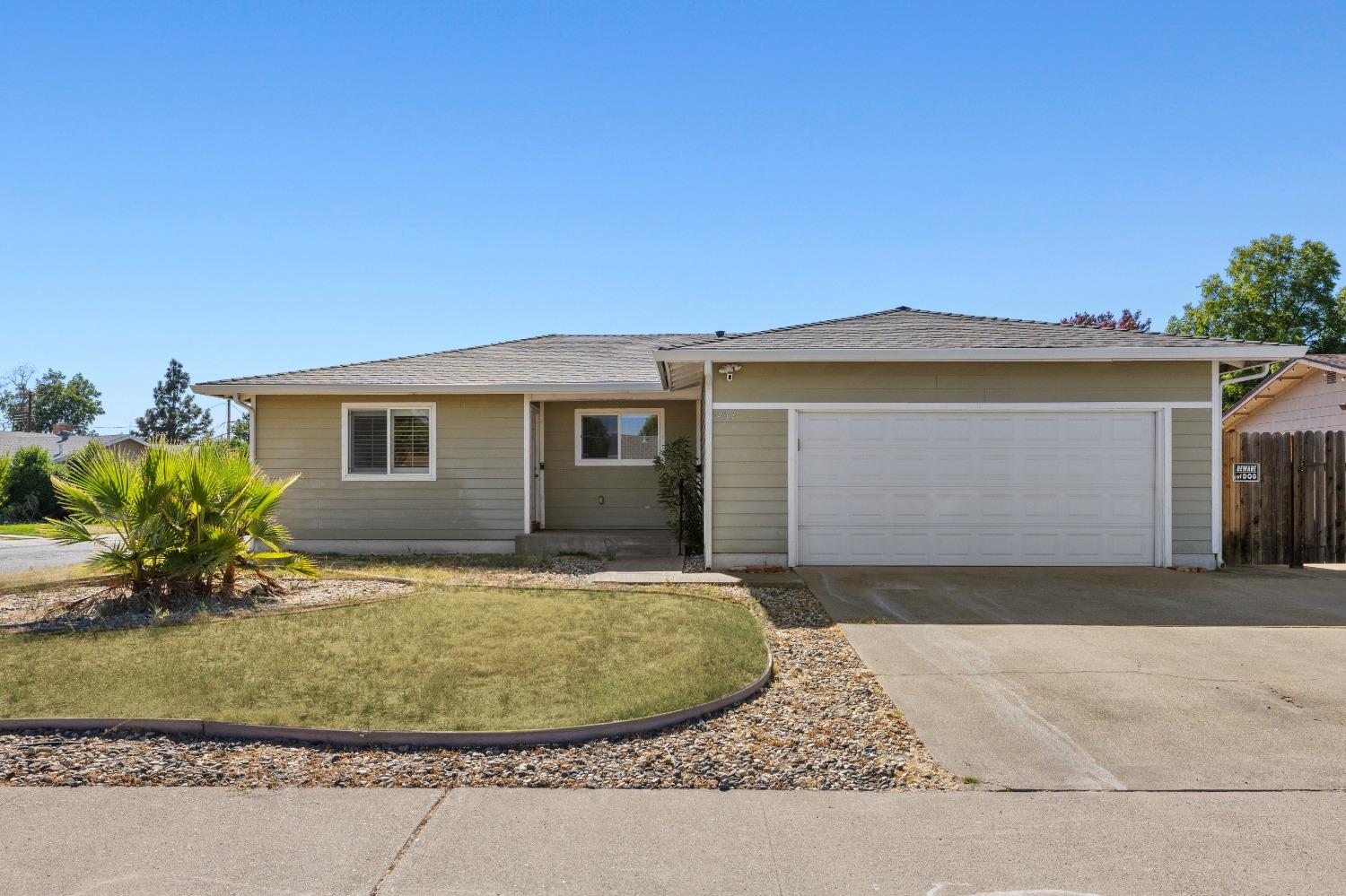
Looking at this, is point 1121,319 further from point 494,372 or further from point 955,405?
point 494,372

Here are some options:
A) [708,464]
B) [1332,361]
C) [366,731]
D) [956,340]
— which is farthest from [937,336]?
[1332,361]

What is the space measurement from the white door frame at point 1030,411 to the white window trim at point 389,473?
4.90 m

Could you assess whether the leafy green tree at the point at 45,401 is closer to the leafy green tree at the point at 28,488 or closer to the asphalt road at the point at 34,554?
the leafy green tree at the point at 28,488

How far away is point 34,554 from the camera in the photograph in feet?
45.1

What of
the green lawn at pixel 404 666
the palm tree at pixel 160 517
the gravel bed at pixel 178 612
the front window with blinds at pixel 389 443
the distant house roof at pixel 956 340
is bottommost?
the gravel bed at pixel 178 612

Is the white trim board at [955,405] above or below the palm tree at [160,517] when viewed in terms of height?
above

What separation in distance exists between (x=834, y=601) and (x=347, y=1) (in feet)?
32.2

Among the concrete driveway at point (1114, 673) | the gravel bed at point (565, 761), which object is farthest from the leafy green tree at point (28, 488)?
the concrete driveway at point (1114, 673)

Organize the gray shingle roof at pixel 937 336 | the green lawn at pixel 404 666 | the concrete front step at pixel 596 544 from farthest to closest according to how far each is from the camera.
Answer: the concrete front step at pixel 596 544 < the gray shingle roof at pixel 937 336 < the green lawn at pixel 404 666

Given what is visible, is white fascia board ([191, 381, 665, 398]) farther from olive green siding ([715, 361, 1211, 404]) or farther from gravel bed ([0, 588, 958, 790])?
gravel bed ([0, 588, 958, 790])

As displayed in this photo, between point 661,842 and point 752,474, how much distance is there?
7192 mm

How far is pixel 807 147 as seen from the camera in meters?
13.8

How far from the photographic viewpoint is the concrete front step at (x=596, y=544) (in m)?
12.1

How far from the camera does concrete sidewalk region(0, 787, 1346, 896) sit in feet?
8.87
